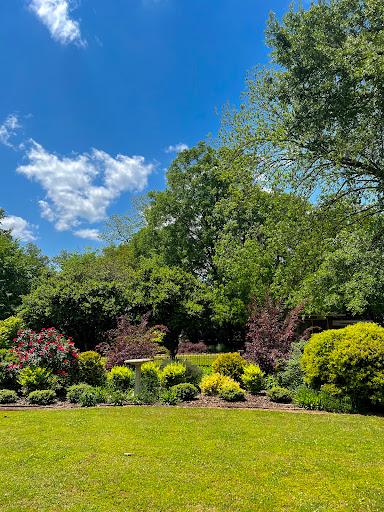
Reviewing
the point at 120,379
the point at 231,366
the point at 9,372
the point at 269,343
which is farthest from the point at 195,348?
the point at 9,372

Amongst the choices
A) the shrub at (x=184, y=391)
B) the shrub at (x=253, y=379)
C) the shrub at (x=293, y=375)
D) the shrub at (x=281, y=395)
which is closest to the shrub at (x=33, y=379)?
the shrub at (x=184, y=391)

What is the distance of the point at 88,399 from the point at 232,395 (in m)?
3.38

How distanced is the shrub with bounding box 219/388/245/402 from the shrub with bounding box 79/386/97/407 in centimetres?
303

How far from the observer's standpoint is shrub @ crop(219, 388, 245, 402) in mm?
8039

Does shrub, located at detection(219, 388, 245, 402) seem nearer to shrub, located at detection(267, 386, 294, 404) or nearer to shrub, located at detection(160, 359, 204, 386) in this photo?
shrub, located at detection(267, 386, 294, 404)

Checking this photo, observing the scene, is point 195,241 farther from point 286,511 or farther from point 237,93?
point 286,511

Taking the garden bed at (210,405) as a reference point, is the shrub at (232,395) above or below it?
above

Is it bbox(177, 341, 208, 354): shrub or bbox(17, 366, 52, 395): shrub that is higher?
bbox(17, 366, 52, 395): shrub

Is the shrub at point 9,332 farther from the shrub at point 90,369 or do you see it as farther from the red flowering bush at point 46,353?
the shrub at point 90,369

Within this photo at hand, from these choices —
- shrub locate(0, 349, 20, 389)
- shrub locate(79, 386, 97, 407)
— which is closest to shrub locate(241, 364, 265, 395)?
shrub locate(79, 386, 97, 407)

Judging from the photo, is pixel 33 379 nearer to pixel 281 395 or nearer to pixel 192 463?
pixel 192 463

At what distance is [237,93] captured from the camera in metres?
13.7

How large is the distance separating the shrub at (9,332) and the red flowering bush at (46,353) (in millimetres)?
1786

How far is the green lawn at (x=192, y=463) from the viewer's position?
3.34 meters
